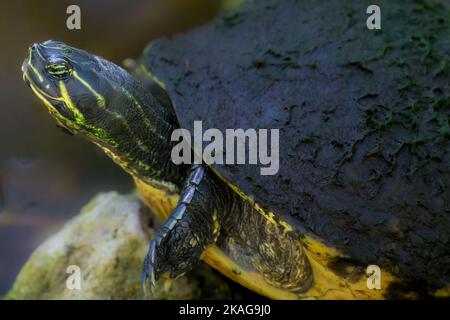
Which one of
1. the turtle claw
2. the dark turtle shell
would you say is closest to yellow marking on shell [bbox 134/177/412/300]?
the dark turtle shell

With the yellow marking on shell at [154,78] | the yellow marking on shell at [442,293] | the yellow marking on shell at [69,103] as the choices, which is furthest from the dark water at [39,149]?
the yellow marking on shell at [442,293]

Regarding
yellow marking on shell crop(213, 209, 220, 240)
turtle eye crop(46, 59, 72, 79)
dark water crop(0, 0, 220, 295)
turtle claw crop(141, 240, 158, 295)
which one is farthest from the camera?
dark water crop(0, 0, 220, 295)

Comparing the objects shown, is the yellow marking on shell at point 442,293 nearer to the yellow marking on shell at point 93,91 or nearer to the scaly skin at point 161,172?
the scaly skin at point 161,172

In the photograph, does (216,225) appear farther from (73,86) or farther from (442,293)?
(442,293)

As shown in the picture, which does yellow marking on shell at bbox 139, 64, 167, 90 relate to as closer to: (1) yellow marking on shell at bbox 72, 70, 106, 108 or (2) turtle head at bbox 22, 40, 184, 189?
(2) turtle head at bbox 22, 40, 184, 189

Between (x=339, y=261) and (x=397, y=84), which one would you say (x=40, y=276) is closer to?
(x=339, y=261)

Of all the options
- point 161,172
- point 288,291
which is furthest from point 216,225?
point 288,291
